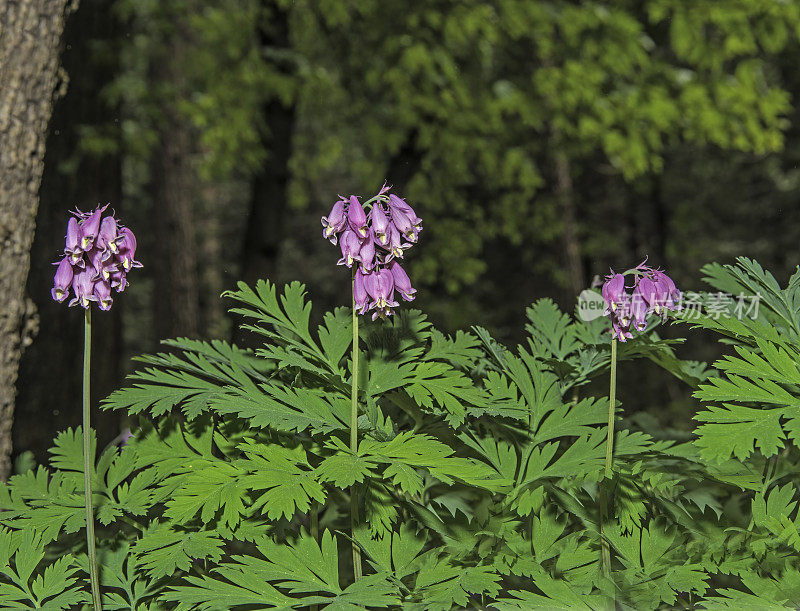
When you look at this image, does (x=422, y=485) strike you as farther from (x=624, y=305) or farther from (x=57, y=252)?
(x=57, y=252)

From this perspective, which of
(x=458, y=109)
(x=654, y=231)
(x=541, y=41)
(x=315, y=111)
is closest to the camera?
(x=541, y=41)

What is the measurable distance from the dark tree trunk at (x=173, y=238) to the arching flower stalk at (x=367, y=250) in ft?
22.5

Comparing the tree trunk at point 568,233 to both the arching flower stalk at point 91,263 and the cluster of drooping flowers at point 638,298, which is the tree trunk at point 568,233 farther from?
the arching flower stalk at point 91,263

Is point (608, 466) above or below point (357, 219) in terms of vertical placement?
below

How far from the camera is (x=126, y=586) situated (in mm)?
1892

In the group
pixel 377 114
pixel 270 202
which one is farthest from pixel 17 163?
pixel 377 114

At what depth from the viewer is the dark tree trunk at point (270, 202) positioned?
7500 mm

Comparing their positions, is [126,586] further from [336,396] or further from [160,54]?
[160,54]

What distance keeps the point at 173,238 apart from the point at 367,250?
24.2ft

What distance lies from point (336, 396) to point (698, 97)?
21.0ft

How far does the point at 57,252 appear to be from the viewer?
9.93 ft

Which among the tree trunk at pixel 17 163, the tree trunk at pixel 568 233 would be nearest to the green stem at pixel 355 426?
the tree trunk at pixel 17 163

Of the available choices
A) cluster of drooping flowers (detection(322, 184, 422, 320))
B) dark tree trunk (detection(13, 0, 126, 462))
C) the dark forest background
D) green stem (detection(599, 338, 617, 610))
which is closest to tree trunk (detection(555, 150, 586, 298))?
the dark forest background

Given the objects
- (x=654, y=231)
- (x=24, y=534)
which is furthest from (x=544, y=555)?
(x=654, y=231)
